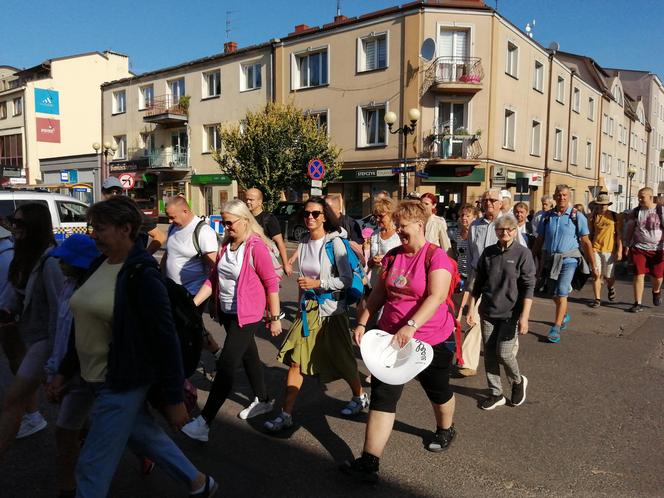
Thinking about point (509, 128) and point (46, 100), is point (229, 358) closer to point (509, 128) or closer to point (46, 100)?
point (509, 128)

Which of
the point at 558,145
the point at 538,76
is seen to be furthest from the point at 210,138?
the point at 558,145

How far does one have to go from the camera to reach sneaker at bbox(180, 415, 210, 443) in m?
3.62

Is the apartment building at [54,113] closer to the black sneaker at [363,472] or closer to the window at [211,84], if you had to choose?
the window at [211,84]

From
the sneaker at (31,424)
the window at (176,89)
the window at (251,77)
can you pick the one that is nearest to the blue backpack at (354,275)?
the sneaker at (31,424)

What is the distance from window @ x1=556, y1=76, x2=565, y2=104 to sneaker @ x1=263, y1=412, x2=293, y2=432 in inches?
1149

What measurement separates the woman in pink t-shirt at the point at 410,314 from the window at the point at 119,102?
35.8 metres

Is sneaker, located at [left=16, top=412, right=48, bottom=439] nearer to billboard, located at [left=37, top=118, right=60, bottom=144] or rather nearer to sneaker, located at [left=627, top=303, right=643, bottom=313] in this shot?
sneaker, located at [left=627, top=303, right=643, bottom=313]

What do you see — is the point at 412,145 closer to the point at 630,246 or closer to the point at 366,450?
the point at 630,246

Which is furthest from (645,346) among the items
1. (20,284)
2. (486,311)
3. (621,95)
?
(621,95)

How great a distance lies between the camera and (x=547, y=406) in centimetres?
433

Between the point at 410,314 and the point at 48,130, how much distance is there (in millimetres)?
43510

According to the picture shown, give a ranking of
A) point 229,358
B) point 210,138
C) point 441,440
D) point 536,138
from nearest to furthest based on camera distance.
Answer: point 441,440 → point 229,358 → point 536,138 → point 210,138

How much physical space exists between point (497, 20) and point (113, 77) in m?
30.5

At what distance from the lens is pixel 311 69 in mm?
25625
